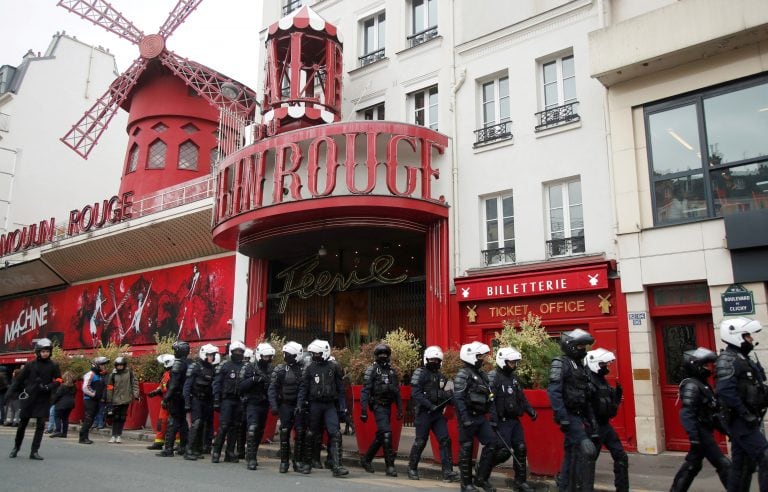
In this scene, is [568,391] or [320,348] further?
[320,348]

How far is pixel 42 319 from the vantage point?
27.4 metres

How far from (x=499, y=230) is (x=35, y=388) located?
29.8ft

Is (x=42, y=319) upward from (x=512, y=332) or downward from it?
upward

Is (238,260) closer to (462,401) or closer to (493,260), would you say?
(493,260)

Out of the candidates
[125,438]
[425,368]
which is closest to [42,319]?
[125,438]

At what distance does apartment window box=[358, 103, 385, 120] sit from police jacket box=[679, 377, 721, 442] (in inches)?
457

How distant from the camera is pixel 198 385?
10141 mm

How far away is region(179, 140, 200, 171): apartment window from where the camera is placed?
2566 cm

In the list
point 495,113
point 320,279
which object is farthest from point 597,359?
point 320,279

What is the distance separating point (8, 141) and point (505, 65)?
1119 inches

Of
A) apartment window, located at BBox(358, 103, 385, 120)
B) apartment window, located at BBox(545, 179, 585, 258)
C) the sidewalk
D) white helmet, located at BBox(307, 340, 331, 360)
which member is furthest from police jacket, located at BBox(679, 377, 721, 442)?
apartment window, located at BBox(358, 103, 385, 120)

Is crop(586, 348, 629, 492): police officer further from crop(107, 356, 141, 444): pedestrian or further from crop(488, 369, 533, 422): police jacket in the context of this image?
crop(107, 356, 141, 444): pedestrian

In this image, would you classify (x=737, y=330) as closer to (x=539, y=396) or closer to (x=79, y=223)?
(x=539, y=396)

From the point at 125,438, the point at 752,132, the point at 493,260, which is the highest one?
the point at 752,132
